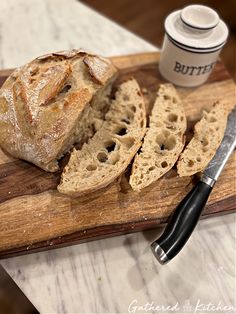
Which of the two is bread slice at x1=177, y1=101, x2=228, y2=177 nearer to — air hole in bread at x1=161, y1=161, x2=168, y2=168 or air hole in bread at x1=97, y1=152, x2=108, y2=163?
air hole in bread at x1=161, y1=161, x2=168, y2=168

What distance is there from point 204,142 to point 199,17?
1.60ft

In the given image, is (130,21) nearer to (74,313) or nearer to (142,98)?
(142,98)

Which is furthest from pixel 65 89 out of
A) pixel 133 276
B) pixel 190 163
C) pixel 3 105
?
pixel 133 276

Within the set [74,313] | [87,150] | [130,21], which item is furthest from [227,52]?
[74,313]

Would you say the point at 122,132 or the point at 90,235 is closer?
the point at 90,235

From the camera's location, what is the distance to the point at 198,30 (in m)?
1.44

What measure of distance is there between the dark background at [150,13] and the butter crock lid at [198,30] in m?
1.49

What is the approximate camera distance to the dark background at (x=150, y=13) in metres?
3.00

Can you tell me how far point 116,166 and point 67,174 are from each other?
0.53 feet

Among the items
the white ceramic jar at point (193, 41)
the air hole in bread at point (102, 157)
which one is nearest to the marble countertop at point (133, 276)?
the air hole in bread at point (102, 157)

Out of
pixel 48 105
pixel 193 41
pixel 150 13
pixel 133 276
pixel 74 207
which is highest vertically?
pixel 193 41

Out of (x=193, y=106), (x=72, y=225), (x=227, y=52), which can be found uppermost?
(x=193, y=106)

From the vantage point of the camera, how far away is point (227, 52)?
296 centimetres

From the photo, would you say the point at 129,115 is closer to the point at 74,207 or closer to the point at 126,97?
the point at 126,97
